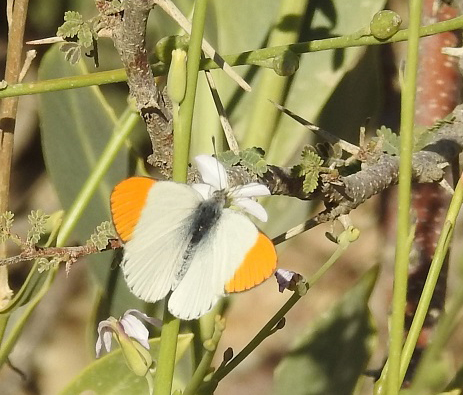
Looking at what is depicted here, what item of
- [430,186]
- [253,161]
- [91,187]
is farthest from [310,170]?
[430,186]

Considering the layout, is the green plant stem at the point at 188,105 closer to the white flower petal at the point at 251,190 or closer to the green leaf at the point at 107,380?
the white flower petal at the point at 251,190

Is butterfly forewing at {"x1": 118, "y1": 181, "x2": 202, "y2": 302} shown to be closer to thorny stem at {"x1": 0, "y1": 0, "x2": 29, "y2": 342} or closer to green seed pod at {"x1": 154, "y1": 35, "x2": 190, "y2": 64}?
green seed pod at {"x1": 154, "y1": 35, "x2": 190, "y2": 64}

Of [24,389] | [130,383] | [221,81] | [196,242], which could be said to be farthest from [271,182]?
[24,389]

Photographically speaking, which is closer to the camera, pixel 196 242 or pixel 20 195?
pixel 196 242

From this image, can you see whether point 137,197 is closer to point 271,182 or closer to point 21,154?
point 271,182

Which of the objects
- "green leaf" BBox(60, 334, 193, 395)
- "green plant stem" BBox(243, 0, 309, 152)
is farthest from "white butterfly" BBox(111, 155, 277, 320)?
"green plant stem" BBox(243, 0, 309, 152)

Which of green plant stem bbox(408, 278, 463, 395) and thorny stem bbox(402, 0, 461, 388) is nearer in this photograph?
green plant stem bbox(408, 278, 463, 395)

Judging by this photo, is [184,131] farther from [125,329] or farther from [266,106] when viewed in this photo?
[266,106]
